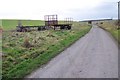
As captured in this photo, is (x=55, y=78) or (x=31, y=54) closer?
(x=55, y=78)

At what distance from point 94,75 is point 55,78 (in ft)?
4.79

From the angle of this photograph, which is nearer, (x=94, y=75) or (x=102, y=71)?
(x=94, y=75)

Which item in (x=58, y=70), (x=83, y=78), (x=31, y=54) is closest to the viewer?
(x=83, y=78)

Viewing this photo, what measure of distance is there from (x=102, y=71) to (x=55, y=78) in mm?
2142

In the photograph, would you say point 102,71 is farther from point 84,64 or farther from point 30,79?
point 30,79

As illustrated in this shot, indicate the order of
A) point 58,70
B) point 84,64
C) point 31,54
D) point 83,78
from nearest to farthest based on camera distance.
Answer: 1. point 83,78
2. point 58,70
3. point 84,64
4. point 31,54

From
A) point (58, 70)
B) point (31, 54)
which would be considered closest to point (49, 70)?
point (58, 70)

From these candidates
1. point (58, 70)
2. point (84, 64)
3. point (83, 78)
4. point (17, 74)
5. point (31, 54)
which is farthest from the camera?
point (31, 54)

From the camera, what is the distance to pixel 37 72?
36.8ft

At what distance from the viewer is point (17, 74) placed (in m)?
10.7

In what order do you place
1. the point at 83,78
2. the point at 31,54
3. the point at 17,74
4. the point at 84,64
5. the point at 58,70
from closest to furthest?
the point at 83,78 < the point at 17,74 < the point at 58,70 < the point at 84,64 < the point at 31,54

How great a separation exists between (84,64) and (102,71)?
1968 mm

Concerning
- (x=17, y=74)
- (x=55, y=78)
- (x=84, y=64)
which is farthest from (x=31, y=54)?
(x=55, y=78)

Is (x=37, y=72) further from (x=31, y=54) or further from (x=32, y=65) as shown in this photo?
(x=31, y=54)
